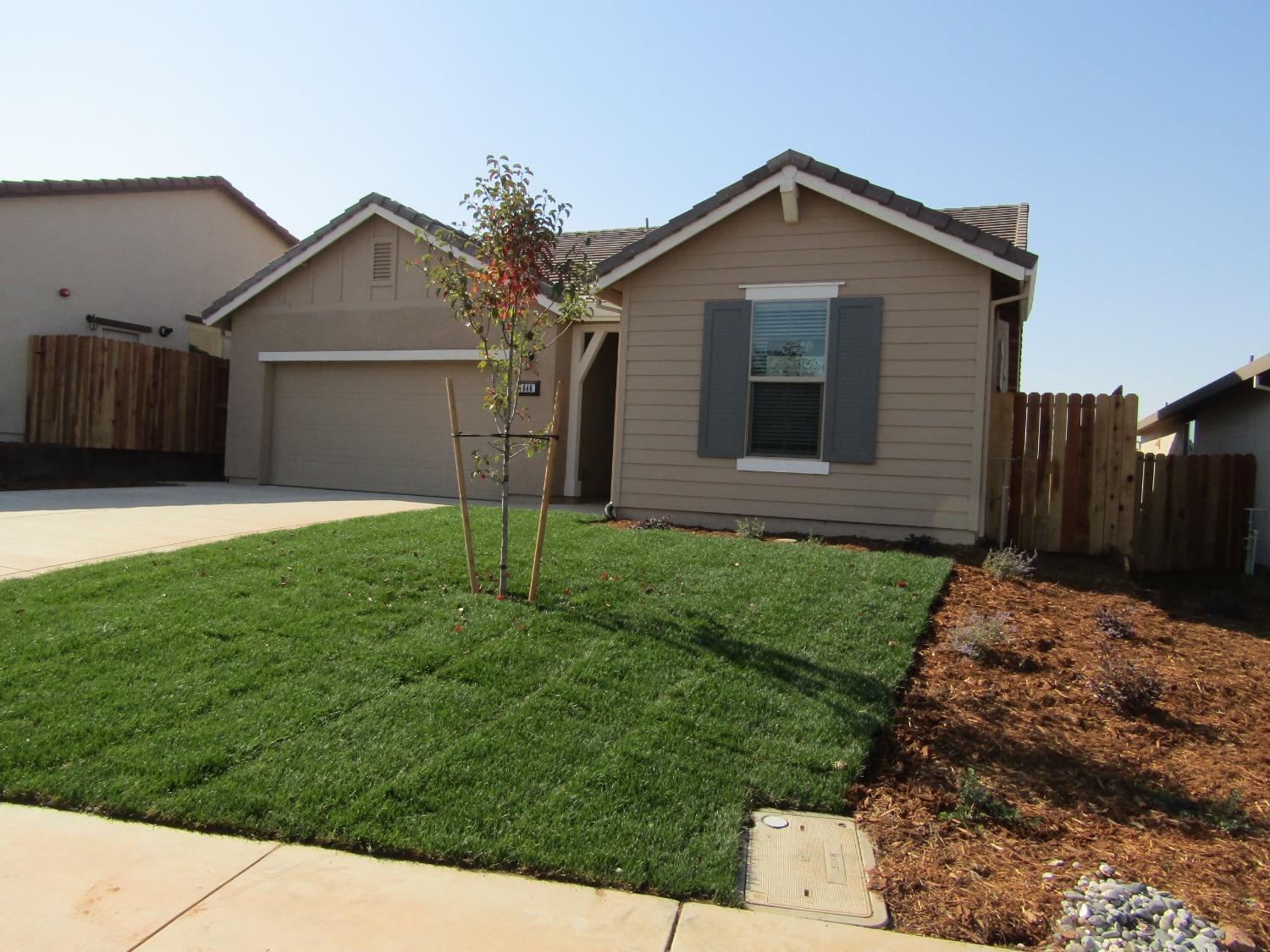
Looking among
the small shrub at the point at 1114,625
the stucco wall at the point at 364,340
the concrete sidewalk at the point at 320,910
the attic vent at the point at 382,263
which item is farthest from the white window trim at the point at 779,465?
→ the attic vent at the point at 382,263

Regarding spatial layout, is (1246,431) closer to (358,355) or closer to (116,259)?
(358,355)

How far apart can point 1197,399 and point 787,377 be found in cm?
740

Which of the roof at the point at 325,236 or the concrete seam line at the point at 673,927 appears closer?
the concrete seam line at the point at 673,927

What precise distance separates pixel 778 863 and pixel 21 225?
1764cm

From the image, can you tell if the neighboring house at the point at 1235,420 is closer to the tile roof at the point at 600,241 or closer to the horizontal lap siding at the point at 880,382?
the horizontal lap siding at the point at 880,382

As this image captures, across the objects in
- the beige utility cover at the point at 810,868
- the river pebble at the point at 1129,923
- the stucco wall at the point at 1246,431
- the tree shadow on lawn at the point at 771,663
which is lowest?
the beige utility cover at the point at 810,868

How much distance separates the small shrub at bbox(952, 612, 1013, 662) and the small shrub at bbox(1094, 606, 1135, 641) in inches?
34.1

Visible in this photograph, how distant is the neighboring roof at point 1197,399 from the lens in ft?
36.0

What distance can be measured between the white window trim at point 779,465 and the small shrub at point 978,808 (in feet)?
19.1

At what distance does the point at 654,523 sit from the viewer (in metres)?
10.3

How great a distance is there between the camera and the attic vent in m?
15.1

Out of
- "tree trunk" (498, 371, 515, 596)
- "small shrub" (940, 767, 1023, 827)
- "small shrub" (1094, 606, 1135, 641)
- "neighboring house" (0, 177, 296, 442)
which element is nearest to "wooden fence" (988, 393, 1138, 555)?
"small shrub" (1094, 606, 1135, 641)

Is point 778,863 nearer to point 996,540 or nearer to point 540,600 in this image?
point 540,600

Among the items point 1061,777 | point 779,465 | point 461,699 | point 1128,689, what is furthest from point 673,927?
point 779,465
